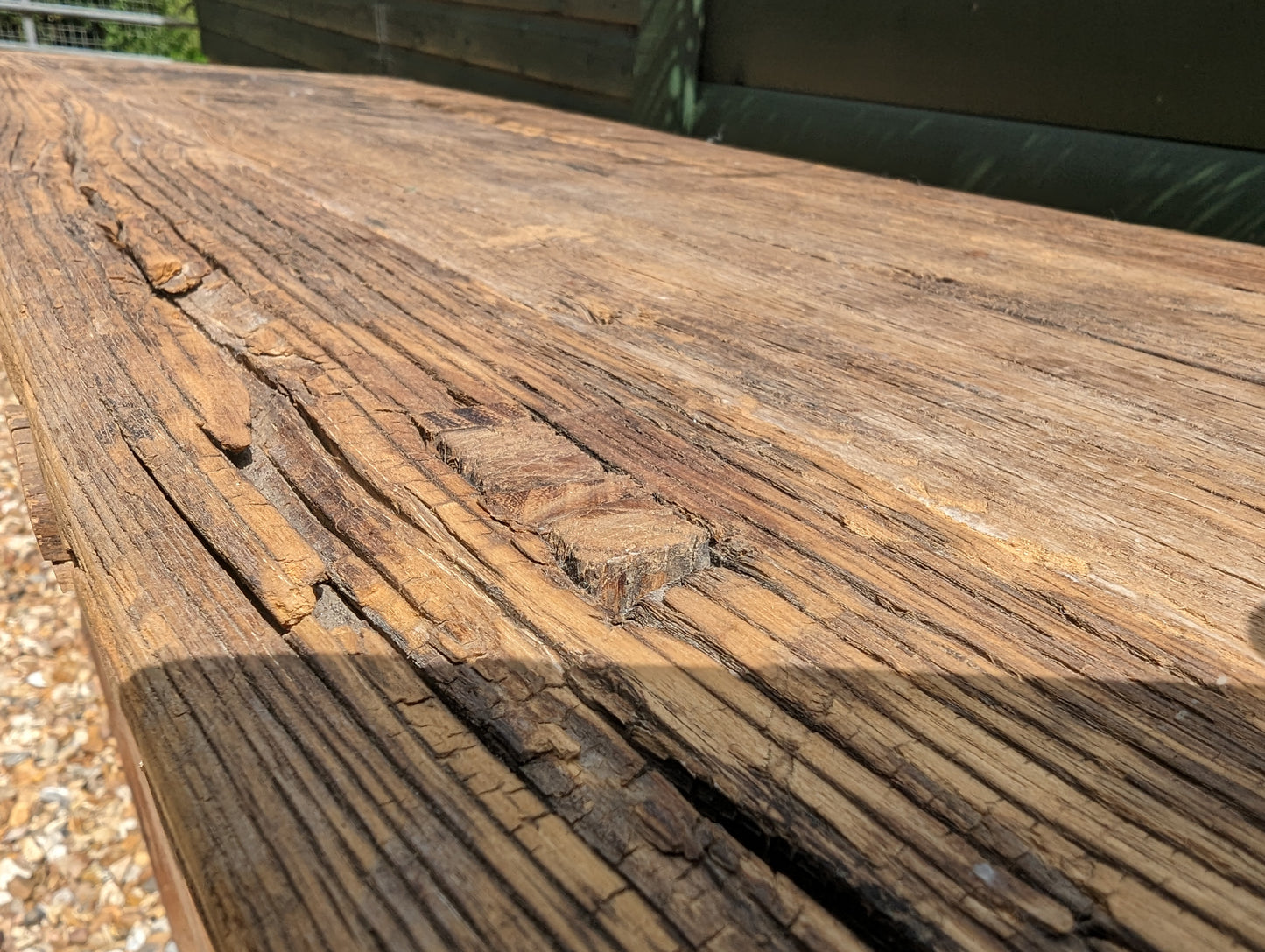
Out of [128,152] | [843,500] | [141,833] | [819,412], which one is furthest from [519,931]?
[141,833]

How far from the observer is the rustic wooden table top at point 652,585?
1.70ft

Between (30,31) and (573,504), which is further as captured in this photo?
(30,31)

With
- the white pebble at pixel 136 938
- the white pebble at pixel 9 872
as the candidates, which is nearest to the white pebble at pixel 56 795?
the white pebble at pixel 9 872

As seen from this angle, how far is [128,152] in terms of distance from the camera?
2076 mm

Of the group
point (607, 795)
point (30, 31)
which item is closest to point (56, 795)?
point (607, 795)

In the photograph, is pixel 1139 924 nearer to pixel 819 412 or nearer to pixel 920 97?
pixel 819 412

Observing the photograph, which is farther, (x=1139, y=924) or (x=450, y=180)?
(x=450, y=180)

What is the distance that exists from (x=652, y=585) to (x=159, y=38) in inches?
510

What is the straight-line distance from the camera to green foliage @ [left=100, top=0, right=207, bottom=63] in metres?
10.7

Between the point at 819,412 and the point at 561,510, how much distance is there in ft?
1.35

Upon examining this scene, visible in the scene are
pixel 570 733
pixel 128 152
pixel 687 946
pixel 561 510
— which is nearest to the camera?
pixel 687 946

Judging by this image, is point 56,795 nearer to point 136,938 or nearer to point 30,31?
point 136,938

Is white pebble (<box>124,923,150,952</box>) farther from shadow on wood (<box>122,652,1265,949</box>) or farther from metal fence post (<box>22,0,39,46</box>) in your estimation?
metal fence post (<box>22,0,39,46</box>)

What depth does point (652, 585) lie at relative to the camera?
753 mm
